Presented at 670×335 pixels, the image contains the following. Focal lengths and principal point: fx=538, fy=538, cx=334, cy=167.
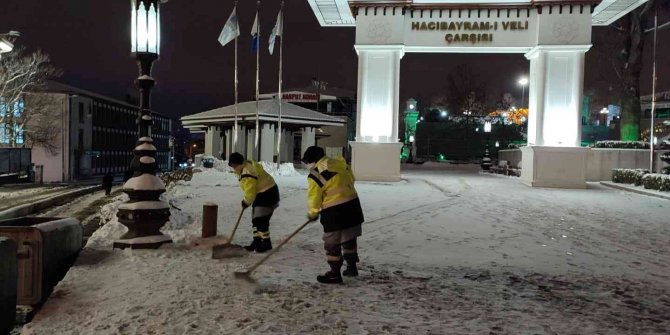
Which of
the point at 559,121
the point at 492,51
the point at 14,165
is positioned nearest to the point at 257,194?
the point at 559,121

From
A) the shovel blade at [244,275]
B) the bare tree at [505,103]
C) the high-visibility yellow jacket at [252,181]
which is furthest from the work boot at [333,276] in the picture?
the bare tree at [505,103]

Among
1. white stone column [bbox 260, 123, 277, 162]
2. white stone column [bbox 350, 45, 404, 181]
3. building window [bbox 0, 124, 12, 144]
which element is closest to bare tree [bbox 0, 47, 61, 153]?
building window [bbox 0, 124, 12, 144]

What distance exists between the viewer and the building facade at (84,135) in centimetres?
4962

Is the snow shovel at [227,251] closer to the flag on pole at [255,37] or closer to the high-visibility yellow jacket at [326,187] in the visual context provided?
the high-visibility yellow jacket at [326,187]

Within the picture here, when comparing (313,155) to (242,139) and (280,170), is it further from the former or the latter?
(242,139)

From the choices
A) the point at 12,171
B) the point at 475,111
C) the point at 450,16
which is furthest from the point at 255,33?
the point at 475,111

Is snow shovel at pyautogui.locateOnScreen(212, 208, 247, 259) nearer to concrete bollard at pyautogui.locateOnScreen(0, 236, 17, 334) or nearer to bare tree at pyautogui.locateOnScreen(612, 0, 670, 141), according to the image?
concrete bollard at pyautogui.locateOnScreen(0, 236, 17, 334)

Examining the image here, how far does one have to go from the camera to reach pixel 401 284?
596 centimetres

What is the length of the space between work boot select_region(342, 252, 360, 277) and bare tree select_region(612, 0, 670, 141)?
2604 centimetres

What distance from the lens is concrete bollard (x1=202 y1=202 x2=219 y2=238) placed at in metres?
8.17

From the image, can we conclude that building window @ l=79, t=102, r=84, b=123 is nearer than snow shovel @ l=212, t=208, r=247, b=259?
No

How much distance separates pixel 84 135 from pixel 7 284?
5425 cm

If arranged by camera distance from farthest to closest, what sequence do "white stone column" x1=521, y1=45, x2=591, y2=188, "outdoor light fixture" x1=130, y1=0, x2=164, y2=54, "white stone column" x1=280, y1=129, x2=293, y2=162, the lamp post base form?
"white stone column" x1=280, y1=129, x2=293, y2=162
"white stone column" x1=521, y1=45, x2=591, y2=188
"outdoor light fixture" x1=130, y1=0, x2=164, y2=54
the lamp post base

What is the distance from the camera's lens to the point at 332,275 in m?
5.88
